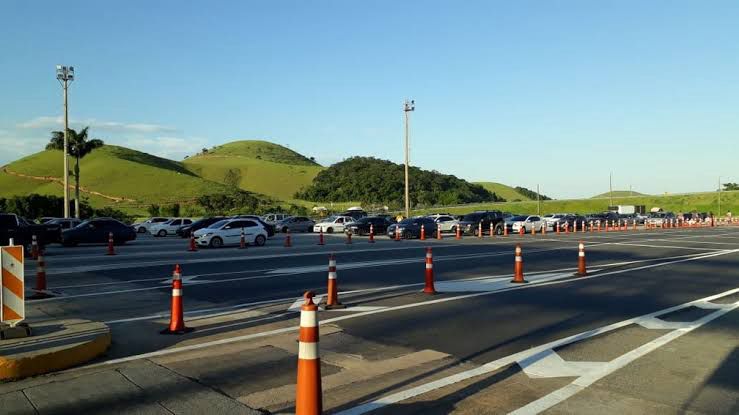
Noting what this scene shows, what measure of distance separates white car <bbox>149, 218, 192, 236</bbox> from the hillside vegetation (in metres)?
68.2

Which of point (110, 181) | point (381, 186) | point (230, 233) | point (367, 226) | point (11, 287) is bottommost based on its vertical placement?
point (11, 287)

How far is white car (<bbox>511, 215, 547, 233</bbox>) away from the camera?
4841 centimetres

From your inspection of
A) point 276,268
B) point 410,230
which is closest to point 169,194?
point 410,230

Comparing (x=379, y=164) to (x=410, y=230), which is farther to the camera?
(x=379, y=164)

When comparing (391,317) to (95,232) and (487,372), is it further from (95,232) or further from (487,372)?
(95,232)

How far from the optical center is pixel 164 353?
797 centimetres

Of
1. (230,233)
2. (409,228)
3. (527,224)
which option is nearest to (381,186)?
(527,224)

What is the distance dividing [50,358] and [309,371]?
3808 mm

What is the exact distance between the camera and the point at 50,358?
7.16 metres

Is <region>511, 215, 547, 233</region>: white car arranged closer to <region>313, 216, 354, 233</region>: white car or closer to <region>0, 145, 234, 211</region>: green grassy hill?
<region>313, 216, 354, 233</region>: white car

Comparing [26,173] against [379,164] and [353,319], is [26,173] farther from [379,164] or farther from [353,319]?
[353,319]

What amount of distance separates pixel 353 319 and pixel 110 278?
9.33 m

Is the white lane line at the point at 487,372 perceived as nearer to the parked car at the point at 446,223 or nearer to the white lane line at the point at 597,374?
the white lane line at the point at 597,374

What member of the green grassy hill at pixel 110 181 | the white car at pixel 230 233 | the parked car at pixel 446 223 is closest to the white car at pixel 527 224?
the parked car at pixel 446 223
